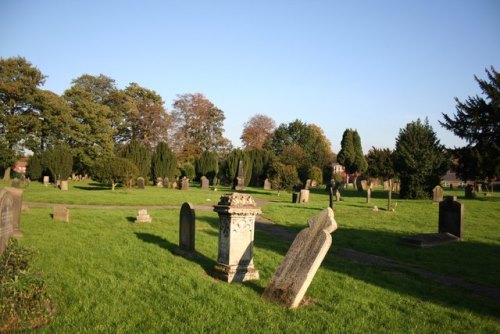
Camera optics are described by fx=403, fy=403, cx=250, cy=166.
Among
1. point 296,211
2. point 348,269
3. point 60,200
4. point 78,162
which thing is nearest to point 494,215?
point 296,211

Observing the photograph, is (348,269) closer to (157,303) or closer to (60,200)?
(157,303)

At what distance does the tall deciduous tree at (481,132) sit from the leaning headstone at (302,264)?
30.9m

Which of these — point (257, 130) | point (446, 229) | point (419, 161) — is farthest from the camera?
point (257, 130)

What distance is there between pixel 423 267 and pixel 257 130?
211 ft

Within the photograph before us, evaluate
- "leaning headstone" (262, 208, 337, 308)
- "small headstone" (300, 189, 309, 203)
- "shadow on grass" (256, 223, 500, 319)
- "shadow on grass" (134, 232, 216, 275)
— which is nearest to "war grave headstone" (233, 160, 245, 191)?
"small headstone" (300, 189, 309, 203)

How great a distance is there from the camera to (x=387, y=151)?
155 feet

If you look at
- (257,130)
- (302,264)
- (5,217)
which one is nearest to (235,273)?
(302,264)

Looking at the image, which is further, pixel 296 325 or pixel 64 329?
pixel 296 325

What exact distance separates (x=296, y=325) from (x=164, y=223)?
10325 millimetres

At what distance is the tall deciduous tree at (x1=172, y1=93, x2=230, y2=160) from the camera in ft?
189

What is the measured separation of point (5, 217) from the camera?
312 inches

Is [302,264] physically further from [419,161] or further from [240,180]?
[240,180]

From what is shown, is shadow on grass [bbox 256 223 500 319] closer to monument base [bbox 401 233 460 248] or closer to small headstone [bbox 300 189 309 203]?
monument base [bbox 401 233 460 248]

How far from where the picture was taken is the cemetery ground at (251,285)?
4922mm
